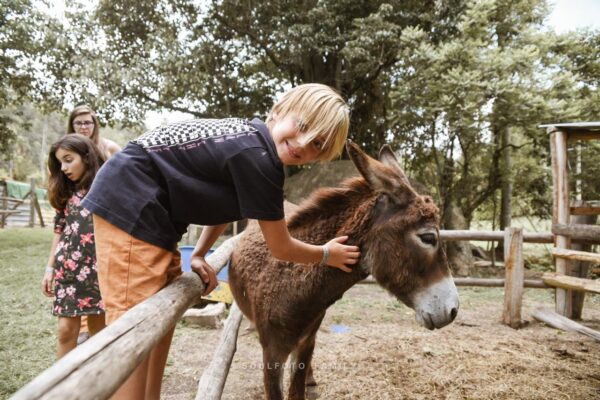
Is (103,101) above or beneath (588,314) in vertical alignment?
above

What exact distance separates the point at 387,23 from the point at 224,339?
8.55 metres

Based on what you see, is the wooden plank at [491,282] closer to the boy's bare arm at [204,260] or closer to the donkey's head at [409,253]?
the donkey's head at [409,253]

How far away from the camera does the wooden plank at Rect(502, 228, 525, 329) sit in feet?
18.0

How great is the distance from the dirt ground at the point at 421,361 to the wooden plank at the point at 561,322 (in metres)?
0.10

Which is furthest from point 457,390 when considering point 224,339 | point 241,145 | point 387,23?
point 387,23

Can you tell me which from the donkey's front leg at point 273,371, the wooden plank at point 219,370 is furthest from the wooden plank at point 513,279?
the donkey's front leg at point 273,371

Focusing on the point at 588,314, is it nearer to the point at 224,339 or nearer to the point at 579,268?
the point at 579,268

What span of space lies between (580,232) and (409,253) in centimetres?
455

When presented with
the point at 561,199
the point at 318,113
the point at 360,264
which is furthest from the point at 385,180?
the point at 561,199

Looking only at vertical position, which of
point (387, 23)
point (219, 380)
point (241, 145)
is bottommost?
point (219, 380)

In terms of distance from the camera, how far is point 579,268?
561 cm

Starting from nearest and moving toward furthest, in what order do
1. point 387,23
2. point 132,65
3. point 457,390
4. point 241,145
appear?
point 241,145 < point 457,390 < point 387,23 < point 132,65

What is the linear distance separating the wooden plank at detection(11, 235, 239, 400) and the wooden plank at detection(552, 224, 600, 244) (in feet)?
19.2

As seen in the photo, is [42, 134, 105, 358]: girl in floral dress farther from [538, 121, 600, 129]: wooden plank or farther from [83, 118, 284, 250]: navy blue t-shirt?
[538, 121, 600, 129]: wooden plank
